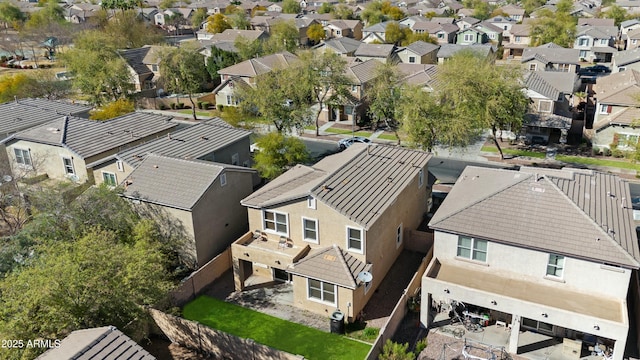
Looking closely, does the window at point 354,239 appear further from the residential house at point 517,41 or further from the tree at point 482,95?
the residential house at point 517,41

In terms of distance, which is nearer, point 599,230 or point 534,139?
point 599,230

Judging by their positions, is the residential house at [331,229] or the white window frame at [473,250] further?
the residential house at [331,229]

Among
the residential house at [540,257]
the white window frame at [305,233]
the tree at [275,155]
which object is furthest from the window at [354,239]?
the tree at [275,155]

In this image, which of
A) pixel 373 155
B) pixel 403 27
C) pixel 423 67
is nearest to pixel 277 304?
pixel 373 155

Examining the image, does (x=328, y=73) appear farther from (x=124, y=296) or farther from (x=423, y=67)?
(x=124, y=296)

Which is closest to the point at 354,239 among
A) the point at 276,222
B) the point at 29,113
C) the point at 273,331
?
the point at 276,222
